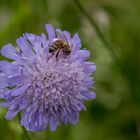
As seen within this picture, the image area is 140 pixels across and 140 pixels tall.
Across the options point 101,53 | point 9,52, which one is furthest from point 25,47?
point 101,53

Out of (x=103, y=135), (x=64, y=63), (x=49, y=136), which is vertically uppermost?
(x=64, y=63)

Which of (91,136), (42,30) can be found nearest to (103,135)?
(91,136)

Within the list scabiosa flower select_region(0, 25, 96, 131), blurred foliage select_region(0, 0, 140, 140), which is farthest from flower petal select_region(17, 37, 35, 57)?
blurred foliage select_region(0, 0, 140, 140)

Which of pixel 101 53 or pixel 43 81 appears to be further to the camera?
pixel 101 53

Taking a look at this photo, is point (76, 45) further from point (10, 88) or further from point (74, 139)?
point (74, 139)

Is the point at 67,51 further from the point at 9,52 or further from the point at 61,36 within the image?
the point at 9,52

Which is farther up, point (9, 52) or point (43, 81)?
point (9, 52)

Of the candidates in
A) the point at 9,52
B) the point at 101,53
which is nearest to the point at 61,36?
the point at 9,52
